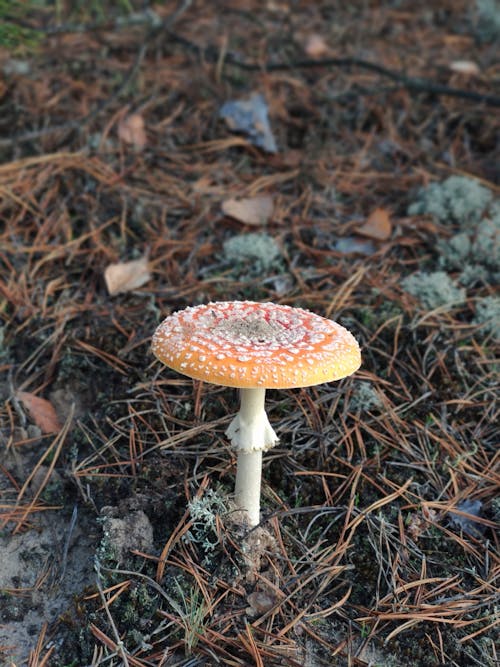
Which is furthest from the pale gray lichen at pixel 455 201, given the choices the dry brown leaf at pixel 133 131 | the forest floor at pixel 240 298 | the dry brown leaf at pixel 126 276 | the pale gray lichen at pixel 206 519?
the pale gray lichen at pixel 206 519

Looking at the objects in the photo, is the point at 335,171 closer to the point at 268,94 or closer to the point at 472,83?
the point at 268,94

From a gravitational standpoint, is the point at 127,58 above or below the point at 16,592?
above

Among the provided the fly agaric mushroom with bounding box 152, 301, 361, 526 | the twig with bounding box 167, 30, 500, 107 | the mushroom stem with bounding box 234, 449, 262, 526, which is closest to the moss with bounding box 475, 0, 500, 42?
the twig with bounding box 167, 30, 500, 107

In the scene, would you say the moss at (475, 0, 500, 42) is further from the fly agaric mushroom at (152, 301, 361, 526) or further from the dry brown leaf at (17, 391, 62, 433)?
the dry brown leaf at (17, 391, 62, 433)

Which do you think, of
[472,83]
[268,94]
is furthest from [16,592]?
[472,83]

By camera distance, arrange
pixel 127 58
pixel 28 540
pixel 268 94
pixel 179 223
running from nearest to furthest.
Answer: pixel 28 540 < pixel 179 223 < pixel 268 94 < pixel 127 58

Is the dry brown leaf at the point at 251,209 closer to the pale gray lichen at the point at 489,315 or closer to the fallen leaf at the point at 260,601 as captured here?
the pale gray lichen at the point at 489,315
